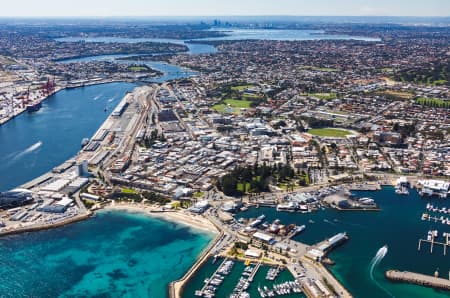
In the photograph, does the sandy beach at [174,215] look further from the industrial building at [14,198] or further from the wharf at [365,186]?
the wharf at [365,186]

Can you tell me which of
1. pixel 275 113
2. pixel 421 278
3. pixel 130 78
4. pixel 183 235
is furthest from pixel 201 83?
pixel 421 278

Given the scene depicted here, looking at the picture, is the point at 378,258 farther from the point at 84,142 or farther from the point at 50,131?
the point at 50,131

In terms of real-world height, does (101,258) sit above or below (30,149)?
below

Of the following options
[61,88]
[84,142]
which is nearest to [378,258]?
[84,142]

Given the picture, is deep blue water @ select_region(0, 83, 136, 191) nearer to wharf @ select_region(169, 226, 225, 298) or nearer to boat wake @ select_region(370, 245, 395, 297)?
wharf @ select_region(169, 226, 225, 298)

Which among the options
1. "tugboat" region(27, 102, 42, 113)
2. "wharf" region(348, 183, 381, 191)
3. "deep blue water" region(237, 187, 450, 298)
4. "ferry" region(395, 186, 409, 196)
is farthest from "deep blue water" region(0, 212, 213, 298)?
"tugboat" region(27, 102, 42, 113)

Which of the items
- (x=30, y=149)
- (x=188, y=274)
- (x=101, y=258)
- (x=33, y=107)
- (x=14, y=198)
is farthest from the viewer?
(x=33, y=107)
